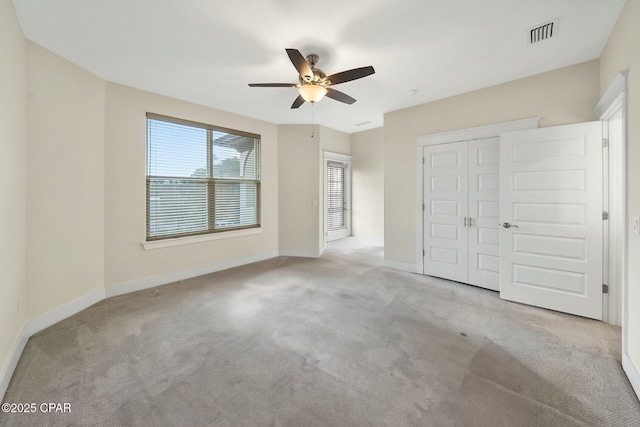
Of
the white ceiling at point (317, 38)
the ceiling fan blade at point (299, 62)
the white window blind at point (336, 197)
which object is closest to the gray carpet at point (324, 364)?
the ceiling fan blade at point (299, 62)

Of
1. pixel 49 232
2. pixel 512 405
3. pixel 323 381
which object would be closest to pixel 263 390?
pixel 323 381

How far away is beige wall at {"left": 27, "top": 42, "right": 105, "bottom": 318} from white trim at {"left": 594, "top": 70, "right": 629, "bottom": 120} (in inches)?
205

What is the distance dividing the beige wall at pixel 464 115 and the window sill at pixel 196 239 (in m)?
2.65

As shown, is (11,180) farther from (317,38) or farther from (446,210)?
(446,210)

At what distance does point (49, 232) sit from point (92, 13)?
2.14 meters

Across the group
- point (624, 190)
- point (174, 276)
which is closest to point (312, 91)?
point (624, 190)

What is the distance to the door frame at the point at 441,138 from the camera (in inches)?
131

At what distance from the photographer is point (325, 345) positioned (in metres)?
2.32

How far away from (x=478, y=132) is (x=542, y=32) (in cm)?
137

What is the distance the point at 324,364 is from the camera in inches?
81.0

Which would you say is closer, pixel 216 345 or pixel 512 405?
pixel 512 405

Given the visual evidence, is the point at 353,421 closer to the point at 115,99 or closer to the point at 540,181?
the point at 540,181

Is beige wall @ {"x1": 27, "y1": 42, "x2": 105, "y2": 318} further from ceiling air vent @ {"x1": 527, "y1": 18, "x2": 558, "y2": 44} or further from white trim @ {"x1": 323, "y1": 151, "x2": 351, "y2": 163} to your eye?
ceiling air vent @ {"x1": 527, "y1": 18, "x2": 558, "y2": 44}

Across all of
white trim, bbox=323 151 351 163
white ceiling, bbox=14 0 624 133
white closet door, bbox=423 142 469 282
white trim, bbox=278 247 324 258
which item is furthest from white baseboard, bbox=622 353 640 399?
white trim, bbox=323 151 351 163
